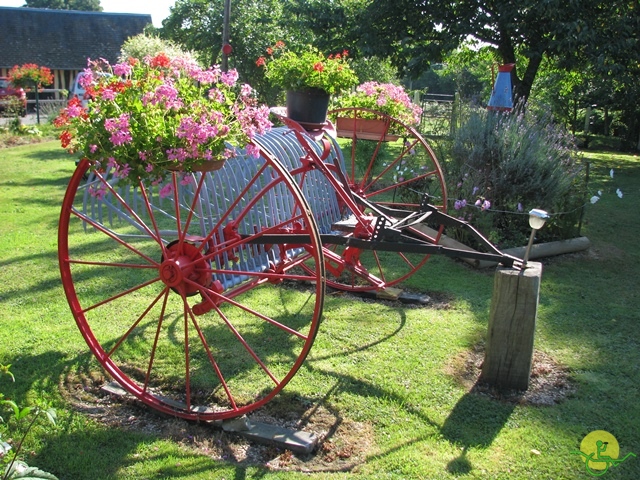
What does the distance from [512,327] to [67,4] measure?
259 feet

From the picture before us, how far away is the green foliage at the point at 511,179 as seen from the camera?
22.2 feet

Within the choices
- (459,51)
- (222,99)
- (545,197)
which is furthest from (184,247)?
(459,51)

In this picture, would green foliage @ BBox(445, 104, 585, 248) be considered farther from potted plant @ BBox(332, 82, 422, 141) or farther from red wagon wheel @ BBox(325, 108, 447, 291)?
potted plant @ BBox(332, 82, 422, 141)

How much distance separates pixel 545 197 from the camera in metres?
6.85

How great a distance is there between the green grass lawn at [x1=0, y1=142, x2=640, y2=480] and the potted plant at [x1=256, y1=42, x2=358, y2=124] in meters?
1.69

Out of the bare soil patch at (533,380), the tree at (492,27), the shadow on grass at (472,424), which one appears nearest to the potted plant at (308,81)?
the bare soil patch at (533,380)

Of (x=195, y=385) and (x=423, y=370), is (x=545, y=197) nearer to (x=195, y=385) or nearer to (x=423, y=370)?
(x=423, y=370)

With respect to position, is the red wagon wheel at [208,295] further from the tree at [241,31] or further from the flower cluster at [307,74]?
the tree at [241,31]

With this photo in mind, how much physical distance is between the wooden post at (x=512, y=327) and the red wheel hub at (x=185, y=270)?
1763 mm

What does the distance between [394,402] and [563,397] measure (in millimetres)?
1120

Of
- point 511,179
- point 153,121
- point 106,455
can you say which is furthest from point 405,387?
point 511,179

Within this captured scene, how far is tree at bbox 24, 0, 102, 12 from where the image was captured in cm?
6681

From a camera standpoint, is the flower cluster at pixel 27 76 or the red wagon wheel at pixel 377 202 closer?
the red wagon wheel at pixel 377 202

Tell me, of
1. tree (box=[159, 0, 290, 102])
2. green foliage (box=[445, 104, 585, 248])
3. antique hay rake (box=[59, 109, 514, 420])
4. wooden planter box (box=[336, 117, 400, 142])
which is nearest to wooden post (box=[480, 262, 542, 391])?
antique hay rake (box=[59, 109, 514, 420])
